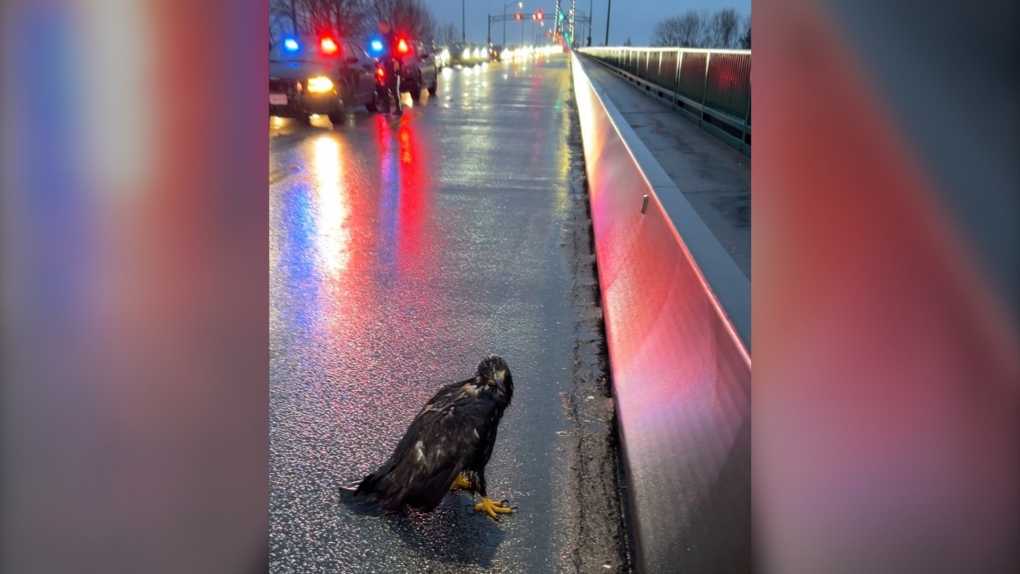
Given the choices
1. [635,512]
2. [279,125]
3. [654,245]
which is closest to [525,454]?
[635,512]

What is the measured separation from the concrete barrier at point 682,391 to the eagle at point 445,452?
54 centimetres

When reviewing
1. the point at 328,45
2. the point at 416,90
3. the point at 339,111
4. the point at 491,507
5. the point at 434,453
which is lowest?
the point at 491,507

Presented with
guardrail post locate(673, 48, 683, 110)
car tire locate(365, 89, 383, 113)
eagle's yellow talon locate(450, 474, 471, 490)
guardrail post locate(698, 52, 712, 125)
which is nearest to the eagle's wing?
eagle's yellow talon locate(450, 474, 471, 490)

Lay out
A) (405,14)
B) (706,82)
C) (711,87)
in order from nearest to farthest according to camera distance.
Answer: (711,87) → (706,82) → (405,14)

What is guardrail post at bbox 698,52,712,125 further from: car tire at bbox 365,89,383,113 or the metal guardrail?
car tire at bbox 365,89,383,113

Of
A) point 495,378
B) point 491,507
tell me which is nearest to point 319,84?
point 495,378

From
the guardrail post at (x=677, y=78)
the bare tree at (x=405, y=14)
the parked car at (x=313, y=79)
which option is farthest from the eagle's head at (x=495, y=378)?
the bare tree at (x=405, y=14)

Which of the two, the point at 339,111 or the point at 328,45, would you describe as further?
the point at 328,45

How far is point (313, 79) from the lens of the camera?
21.0 m

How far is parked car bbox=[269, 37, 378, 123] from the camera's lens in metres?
20.9

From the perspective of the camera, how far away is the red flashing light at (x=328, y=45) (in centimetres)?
2217

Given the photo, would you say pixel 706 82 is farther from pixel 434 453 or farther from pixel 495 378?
pixel 434 453

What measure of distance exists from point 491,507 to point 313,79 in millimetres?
Result: 18648
